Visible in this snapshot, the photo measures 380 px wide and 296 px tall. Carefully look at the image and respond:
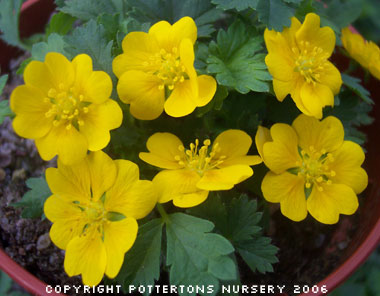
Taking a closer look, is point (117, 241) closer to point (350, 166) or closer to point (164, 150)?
point (164, 150)

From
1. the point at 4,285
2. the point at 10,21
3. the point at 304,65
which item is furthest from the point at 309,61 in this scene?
the point at 4,285

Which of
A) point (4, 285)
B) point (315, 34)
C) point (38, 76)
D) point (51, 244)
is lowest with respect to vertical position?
point (4, 285)

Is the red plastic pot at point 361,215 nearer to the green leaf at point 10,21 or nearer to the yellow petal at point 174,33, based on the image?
the green leaf at point 10,21

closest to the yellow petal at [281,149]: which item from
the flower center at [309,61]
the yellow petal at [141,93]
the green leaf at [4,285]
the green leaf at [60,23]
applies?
the flower center at [309,61]

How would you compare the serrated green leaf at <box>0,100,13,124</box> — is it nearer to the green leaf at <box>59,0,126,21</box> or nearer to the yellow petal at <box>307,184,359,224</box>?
the green leaf at <box>59,0,126,21</box>

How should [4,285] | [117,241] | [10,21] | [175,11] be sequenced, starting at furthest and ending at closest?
1. [4,285]
2. [10,21]
3. [175,11]
4. [117,241]

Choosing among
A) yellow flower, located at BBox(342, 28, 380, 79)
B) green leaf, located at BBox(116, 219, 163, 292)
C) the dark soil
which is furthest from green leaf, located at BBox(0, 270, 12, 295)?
yellow flower, located at BBox(342, 28, 380, 79)
